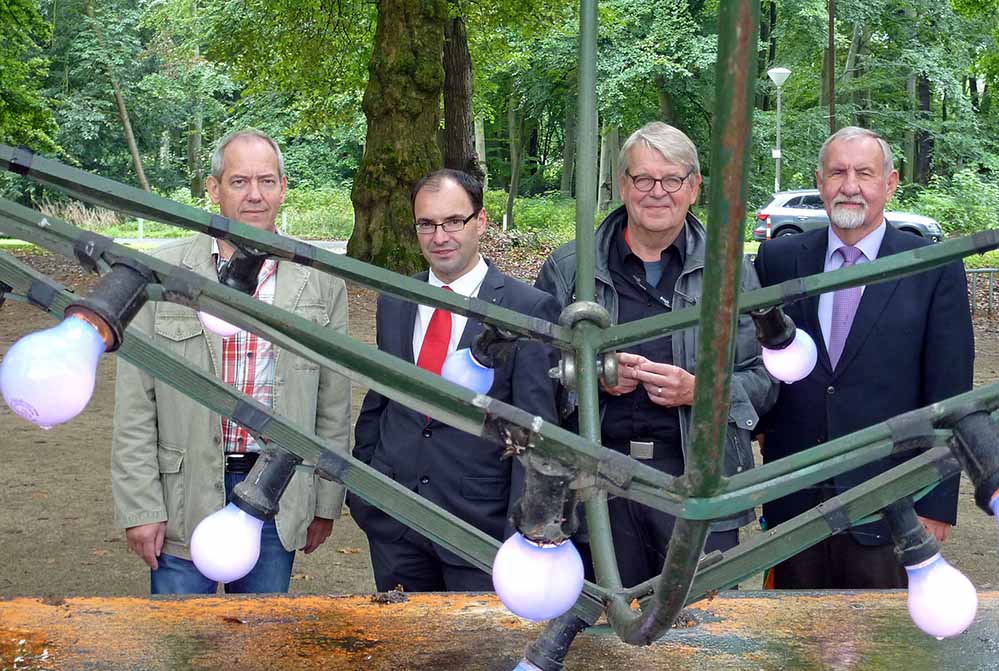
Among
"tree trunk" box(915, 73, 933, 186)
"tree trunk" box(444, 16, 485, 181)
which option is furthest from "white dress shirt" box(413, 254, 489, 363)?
"tree trunk" box(915, 73, 933, 186)

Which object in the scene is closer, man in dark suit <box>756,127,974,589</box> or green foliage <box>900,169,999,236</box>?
man in dark suit <box>756,127,974,589</box>

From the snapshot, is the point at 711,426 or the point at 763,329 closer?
the point at 711,426

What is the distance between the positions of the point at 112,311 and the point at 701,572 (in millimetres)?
659

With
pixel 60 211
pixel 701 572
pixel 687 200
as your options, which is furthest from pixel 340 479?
pixel 60 211

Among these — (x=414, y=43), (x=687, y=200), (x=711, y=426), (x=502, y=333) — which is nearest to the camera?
(x=711, y=426)

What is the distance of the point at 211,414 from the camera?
2590mm

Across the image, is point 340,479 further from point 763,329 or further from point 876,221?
point 876,221

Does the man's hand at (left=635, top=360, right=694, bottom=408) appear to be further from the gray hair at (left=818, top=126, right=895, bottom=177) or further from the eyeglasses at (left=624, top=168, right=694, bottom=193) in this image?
the gray hair at (left=818, top=126, right=895, bottom=177)

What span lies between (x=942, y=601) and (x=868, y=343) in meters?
1.73

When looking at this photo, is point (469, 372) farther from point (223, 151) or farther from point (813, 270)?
point (813, 270)

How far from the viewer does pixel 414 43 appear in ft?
34.5

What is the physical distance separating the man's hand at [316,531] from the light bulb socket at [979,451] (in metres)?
1.97

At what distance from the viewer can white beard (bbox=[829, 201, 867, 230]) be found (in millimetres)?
2729

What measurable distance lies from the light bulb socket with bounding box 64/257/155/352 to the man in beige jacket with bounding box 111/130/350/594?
5.06 feet
